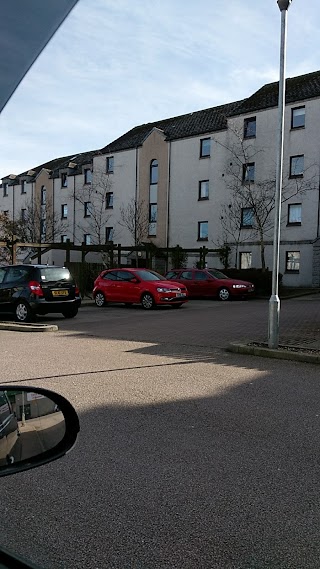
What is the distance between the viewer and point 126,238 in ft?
144

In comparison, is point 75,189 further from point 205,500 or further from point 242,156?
point 205,500

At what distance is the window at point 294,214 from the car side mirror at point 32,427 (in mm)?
32596

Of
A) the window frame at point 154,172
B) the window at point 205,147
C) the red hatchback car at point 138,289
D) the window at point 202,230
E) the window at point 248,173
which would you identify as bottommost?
the red hatchback car at point 138,289

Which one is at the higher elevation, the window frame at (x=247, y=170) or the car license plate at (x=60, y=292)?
the window frame at (x=247, y=170)

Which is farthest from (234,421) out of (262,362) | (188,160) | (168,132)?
(168,132)

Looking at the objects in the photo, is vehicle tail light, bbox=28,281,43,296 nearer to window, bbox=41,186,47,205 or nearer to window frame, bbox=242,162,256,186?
window frame, bbox=242,162,256,186

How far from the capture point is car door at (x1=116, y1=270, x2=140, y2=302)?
18.8 meters

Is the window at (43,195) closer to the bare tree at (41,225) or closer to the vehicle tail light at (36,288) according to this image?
the bare tree at (41,225)

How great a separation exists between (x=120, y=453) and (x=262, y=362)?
15.1ft

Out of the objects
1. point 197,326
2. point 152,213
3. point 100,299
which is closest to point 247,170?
point 152,213

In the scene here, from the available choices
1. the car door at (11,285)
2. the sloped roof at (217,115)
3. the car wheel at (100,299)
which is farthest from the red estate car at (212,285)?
the sloped roof at (217,115)

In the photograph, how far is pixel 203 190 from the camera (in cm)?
3850

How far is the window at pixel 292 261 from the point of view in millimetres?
32531

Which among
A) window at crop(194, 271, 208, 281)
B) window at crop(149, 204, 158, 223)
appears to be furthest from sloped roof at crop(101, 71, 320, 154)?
window at crop(194, 271, 208, 281)
